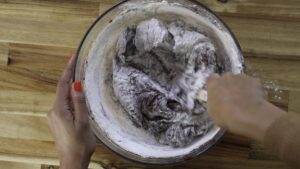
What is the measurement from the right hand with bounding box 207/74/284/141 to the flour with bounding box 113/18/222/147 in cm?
18

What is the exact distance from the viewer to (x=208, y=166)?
87cm

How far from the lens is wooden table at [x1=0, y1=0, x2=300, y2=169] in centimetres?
87

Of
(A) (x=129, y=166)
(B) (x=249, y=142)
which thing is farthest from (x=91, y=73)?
(B) (x=249, y=142)

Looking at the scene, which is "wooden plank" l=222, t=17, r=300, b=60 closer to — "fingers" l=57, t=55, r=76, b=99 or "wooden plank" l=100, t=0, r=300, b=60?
"wooden plank" l=100, t=0, r=300, b=60

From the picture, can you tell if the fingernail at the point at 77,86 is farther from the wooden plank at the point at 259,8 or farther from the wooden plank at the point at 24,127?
the wooden plank at the point at 259,8

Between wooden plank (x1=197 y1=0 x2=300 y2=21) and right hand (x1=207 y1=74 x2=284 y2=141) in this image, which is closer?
right hand (x1=207 y1=74 x2=284 y2=141)

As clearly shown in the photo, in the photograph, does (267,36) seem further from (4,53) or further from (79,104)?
(4,53)

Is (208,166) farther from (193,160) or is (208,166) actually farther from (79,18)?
(79,18)

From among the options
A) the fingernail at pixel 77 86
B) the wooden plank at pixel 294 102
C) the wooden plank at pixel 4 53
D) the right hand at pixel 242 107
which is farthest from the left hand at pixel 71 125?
the wooden plank at pixel 294 102

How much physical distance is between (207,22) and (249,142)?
9.2 inches

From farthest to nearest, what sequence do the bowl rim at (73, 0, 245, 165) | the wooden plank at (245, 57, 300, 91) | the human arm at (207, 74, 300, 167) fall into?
the wooden plank at (245, 57, 300, 91) → the bowl rim at (73, 0, 245, 165) → the human arm at (207, 74, 300, 167)

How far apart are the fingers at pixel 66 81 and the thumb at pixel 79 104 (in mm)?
22

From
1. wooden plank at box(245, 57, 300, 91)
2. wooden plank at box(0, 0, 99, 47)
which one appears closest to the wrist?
wooden plank at box(0, 0, 99, 47)

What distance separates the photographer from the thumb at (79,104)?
79 centimetres
